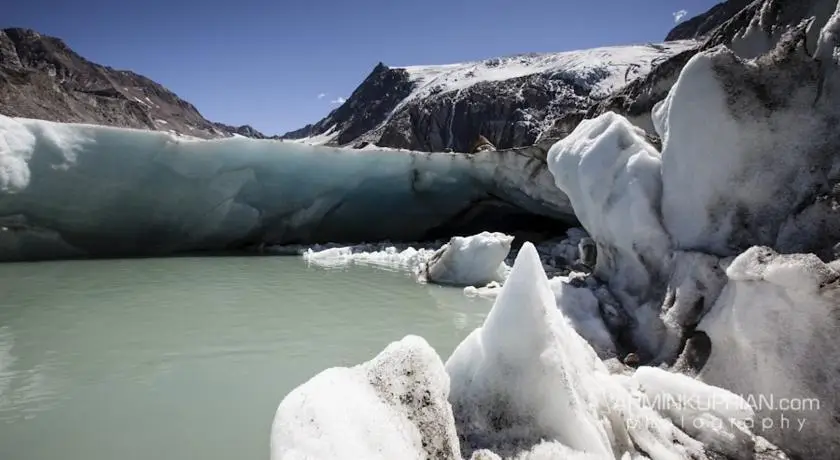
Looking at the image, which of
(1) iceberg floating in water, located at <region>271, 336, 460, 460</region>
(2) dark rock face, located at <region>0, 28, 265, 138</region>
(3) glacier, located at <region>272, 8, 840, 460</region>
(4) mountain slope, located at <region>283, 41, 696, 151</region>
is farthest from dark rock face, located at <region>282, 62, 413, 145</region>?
(1) iceberg floating in water, located at <region>271, 336, 460, 460</region>

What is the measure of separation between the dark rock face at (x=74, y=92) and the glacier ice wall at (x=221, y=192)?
65.7ft

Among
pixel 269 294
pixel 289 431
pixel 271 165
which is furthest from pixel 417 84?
pixel 289 431

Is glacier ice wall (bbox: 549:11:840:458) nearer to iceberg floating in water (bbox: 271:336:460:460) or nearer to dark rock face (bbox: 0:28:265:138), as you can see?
iceberg floating in water (bbox: 271:336:460:460)

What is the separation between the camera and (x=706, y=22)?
160 feet

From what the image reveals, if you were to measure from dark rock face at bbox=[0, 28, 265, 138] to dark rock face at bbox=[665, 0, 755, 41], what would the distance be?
4858 cm

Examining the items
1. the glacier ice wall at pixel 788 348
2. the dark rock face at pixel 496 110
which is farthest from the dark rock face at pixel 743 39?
the dark rock face at pixel 496 110

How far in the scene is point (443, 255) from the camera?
268 inches

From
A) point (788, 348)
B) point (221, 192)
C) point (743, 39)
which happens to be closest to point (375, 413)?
point (788, 348)

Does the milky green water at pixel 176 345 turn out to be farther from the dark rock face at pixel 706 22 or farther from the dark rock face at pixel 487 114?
the dark rock face at pixel 706 22

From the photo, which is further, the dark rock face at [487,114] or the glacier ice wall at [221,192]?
the dark rock face at [487,114]

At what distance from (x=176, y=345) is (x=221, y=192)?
5.87 meters

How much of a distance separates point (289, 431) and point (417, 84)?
61.4 meters

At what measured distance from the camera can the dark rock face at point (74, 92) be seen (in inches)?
1099

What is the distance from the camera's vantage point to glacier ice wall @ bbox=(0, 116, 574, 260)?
718 cm
